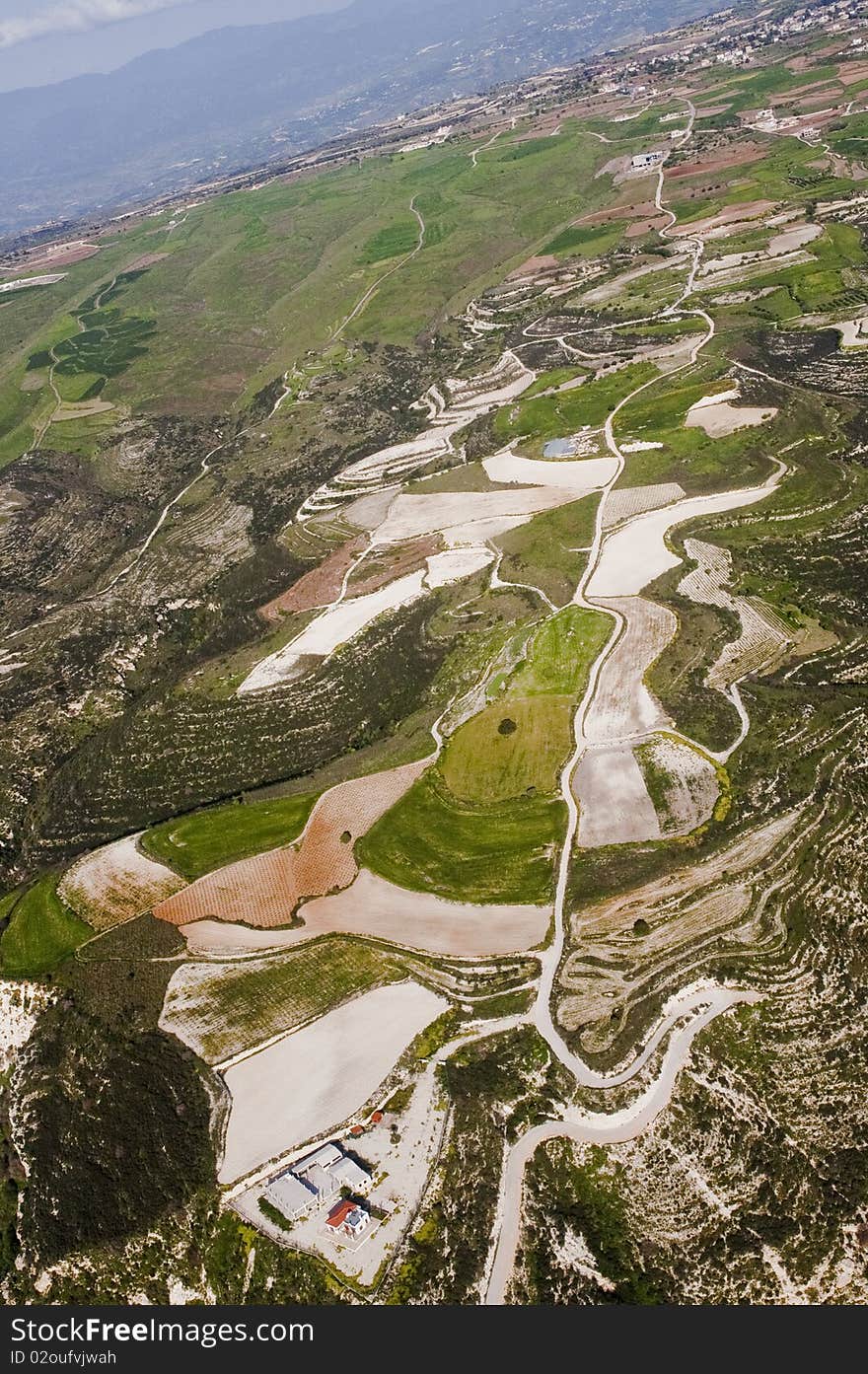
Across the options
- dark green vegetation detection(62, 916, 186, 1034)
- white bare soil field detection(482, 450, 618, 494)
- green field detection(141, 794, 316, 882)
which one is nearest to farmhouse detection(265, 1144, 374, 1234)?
dark green vegetation detection(62, 916, 186, 1034)

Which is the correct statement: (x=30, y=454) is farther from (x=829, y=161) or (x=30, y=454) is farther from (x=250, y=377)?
(x=829, y=161)

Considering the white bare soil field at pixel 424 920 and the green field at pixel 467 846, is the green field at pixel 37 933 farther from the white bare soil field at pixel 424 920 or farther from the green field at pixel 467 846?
the green field at pixel 467 846

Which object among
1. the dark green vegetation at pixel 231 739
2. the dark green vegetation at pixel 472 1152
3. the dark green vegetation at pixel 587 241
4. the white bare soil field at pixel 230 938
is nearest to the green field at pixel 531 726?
the dark green vegetation at pixel 231 739

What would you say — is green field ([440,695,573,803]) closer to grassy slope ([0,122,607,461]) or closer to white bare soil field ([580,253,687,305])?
grassy slope ([0,122,607,461])

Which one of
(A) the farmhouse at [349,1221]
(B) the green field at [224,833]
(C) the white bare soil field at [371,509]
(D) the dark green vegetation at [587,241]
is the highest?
(D) the dark green vegetation at [587,241]

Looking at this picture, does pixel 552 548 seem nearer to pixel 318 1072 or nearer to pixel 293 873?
pixel 293 873

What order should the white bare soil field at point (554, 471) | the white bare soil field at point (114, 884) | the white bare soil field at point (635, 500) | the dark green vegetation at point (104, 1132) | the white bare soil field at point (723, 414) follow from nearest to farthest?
the dark green vegetation at point (104, 1132) < the white bare soil field at point (114, 884) < the white bare soil field at point (635, 500) < the white bare soil field at point (554, 471) < the white bare soil field at point (723, 414)

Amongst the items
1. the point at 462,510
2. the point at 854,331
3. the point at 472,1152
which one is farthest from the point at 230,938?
the point at 854,331
